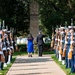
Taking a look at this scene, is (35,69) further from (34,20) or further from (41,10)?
(41,10)

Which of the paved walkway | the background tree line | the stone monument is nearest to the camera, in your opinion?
the paved walkway

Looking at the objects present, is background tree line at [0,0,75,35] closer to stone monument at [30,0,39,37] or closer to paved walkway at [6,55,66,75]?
stone monument at [30,0,39,37]

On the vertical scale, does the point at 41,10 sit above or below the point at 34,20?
above

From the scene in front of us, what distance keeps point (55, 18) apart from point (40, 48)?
11.5 metres

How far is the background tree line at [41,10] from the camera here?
4022 centimetres

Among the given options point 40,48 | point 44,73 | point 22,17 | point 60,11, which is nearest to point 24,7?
point 22,17

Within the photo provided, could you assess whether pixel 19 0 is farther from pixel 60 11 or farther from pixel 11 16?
pixel 60 11

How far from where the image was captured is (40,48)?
28906 mm

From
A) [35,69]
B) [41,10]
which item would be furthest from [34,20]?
[35,69]

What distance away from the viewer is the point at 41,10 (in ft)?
146

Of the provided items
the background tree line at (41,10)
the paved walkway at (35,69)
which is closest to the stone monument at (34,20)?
the background tree line at (41,10)

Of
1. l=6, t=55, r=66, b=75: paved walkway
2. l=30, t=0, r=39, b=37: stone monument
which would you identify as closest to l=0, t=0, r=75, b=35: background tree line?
l=30, t=0, r=39, b=37: stone monument

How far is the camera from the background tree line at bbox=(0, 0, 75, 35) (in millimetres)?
40219

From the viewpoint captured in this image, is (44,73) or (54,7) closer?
(44,73)
